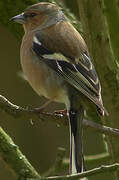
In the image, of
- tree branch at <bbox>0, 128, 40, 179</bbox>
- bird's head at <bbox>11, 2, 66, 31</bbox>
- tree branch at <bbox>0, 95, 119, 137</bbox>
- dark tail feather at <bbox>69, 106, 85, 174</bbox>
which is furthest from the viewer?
bird's head at <bbox>11, 2, 66, 31</bbox>

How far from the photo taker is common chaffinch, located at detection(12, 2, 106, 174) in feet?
13.8

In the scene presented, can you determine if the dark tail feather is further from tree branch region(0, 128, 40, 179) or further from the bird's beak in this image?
the bird's beak

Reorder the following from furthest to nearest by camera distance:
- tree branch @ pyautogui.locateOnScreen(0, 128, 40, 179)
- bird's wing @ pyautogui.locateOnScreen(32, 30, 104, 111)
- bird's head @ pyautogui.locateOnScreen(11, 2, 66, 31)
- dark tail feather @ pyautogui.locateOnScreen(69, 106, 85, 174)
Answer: bird's head @ pyautogui.locateOnScreen(11, 2, 66, 31) < bird's wing @ pyautogui.locateOnScreen(32, 30, 104, 111) < tree branch @ pyautogui.locateOnScreen(0, 128, 40, 179) < dark tail feather @ pyautogui.locateOnScreen(69, 106, 85, 174)

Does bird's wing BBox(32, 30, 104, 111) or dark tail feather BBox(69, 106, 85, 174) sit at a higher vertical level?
bird's wing BBox(32, 30, 104, 111)

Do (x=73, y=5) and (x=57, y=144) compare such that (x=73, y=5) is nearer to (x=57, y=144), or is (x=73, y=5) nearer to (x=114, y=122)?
(x=57, y=144)

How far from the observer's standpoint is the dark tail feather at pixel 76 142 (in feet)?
13.2

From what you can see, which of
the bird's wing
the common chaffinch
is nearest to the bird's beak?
the common chaffinch

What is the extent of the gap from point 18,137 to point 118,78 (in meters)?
2.11

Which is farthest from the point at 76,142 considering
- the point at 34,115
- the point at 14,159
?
the point at 14,159

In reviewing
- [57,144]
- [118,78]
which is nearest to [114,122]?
[118,78]

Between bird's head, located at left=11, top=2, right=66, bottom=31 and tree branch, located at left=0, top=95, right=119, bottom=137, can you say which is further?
bird's head, located at left=11, top=2, right=66, bottom=31

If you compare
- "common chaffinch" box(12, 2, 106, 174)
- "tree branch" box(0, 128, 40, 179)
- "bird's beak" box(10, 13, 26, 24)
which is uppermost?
"bird's beak" box(10, 13, 26, 24)

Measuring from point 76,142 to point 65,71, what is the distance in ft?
2.10

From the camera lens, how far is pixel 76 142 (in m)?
4.18
